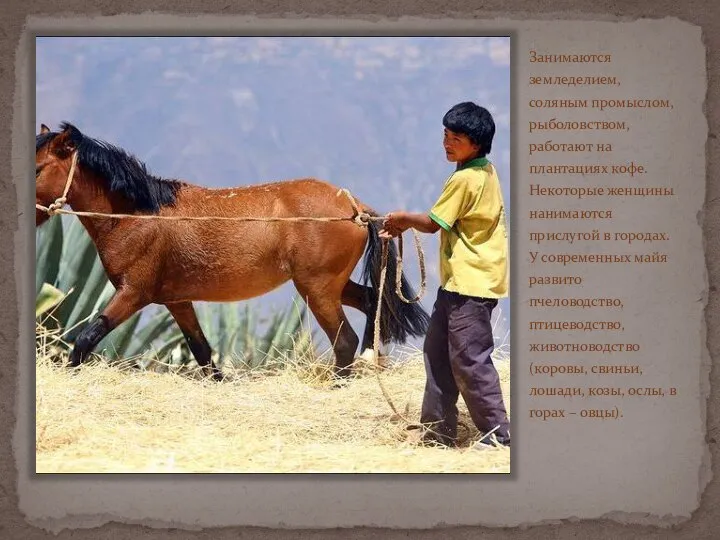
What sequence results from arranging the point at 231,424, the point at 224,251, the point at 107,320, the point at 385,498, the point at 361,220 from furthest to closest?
the point at 224,251
the point at 107,320
the point at 361,220
the point at 231,424
the point at 385,498

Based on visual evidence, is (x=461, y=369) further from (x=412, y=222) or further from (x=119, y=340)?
(x=119, y=340)

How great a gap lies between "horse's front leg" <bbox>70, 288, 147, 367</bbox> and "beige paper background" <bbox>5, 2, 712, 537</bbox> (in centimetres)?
40

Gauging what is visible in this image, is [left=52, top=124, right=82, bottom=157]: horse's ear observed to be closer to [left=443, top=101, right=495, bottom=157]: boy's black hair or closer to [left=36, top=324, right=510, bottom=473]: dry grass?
[left=36, top=324, right=510, bottom=473]: dry grass

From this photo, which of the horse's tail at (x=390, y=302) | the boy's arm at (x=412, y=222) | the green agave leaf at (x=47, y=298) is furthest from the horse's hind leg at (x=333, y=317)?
the green agave leaf at (x=47, y=298)

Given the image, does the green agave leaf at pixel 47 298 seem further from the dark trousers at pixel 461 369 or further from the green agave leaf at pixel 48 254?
the dark trousers at pixel 461 369

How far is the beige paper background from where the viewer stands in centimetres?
491

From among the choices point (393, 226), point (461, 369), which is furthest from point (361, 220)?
point (461, 369)

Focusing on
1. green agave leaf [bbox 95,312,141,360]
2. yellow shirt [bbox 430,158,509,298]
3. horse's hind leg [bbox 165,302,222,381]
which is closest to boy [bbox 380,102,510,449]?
yellow shirt [bbox 430,158,509,298]

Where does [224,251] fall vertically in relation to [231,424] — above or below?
above

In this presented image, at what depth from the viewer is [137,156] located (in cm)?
524

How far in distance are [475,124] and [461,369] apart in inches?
42.7

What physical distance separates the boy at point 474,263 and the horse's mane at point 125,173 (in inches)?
45.0

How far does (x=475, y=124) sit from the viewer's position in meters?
4.99

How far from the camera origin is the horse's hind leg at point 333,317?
547 centimetres
